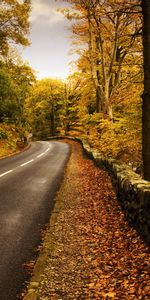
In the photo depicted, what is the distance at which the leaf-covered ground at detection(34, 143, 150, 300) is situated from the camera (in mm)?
5414

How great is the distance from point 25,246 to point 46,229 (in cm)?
127

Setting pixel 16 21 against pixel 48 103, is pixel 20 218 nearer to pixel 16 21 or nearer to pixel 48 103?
pixel 16 21

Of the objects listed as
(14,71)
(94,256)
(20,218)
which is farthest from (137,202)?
(14,71)

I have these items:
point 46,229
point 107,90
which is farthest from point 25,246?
point 107,90

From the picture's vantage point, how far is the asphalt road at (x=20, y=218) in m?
6.10

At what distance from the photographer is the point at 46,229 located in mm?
8703

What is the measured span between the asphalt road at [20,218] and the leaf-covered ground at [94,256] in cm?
41

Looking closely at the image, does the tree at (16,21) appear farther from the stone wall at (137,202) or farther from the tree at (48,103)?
the tree at (48,103)

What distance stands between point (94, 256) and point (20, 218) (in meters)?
3.32

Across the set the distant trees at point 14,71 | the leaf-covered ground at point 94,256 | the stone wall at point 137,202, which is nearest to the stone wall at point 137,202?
the stone wall at point 137,202

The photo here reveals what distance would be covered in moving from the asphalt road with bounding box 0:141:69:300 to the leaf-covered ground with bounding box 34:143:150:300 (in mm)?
408

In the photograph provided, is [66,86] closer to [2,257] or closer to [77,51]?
[77,51]

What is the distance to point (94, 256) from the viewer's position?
6883 mm

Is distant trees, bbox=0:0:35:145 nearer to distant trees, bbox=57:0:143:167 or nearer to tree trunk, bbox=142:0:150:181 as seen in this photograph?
distant trees, bbox=57:0:143:167
